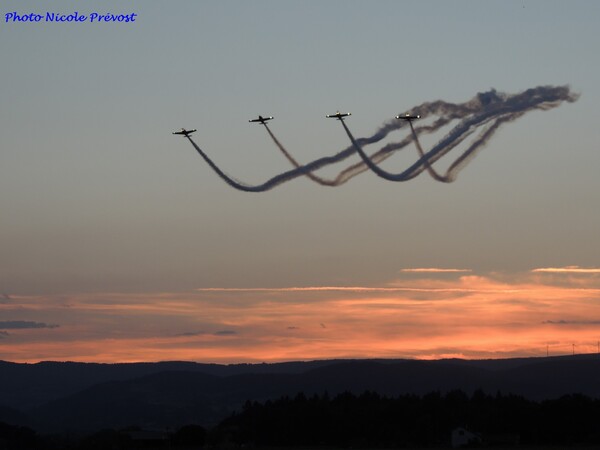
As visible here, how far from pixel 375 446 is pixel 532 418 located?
1108 inches

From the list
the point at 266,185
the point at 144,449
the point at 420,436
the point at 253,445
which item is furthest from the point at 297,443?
the point at 266,185

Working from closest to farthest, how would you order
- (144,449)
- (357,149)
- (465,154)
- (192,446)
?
(465,154), (357,149), (144,449), (192,446)

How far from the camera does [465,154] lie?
12875cm

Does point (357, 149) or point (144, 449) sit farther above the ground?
point (357, 149)

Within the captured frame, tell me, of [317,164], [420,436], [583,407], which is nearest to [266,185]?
[317,164]

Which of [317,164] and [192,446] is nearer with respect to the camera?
[317,164]

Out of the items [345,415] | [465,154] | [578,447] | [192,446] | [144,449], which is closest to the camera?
[465,154]

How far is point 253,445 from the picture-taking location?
616ft

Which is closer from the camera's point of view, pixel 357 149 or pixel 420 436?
pixel 357 149

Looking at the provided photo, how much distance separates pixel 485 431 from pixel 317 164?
61.2 metres

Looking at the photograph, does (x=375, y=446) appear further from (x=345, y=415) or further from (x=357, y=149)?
(x=357, y=149)

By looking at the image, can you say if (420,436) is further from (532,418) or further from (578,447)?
(578,447)

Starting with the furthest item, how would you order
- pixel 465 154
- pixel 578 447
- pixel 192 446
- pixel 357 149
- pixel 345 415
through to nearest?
pixel 345 415 < pixel 192 446 < pixel 578 447 < pixel 357 149 < pixel 465 154

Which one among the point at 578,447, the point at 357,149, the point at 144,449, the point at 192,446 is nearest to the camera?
the point at 357,149
